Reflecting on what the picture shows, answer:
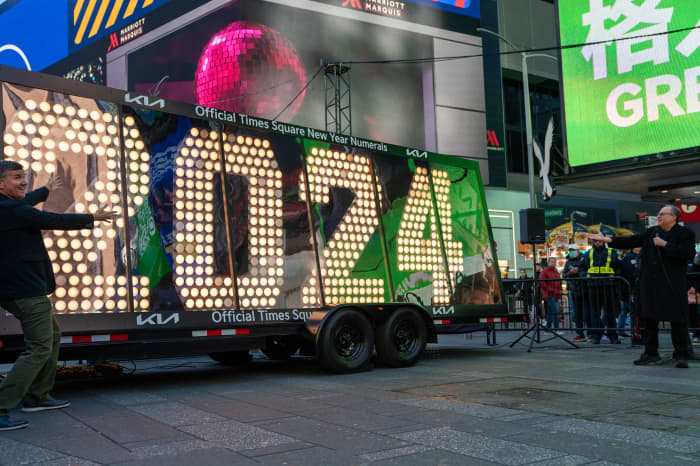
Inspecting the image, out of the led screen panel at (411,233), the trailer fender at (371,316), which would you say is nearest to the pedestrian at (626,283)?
the led screen panel at (411,233)

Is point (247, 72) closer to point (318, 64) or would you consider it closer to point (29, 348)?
point (318, 64)

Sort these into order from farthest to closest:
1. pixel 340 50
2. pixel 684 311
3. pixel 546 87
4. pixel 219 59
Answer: pixel 546 87 < pixel 340 50 < pixel 219 59 < pixel 684 311

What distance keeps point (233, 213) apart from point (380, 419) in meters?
3.35

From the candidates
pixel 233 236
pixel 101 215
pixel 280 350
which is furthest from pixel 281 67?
pixel 101 215

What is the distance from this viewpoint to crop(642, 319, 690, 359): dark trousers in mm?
8273

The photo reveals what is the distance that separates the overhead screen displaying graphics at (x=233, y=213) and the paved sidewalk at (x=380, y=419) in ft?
3.55

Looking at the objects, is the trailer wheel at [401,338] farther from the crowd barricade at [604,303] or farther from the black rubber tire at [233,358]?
the crowd barricade at [604,303]

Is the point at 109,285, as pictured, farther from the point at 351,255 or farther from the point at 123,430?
Result: the point at 351,255

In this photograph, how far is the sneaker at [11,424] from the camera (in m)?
4.80

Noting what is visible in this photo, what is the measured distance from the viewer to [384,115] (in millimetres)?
28062

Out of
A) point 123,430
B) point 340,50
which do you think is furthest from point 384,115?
point 123,430

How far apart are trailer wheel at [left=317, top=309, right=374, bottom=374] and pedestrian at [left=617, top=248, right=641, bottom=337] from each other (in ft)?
18.2

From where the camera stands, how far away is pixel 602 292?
12.5m

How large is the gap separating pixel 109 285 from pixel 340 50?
21.9 meters
